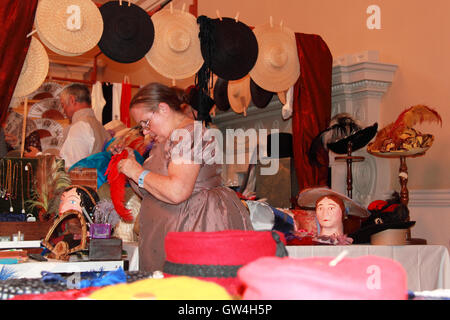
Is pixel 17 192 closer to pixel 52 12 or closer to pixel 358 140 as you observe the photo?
pixel 52 12

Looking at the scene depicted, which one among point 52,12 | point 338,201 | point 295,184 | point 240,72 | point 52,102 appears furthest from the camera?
point 52,102

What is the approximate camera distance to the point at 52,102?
7.85 m

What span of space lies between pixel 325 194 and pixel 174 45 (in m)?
1.45

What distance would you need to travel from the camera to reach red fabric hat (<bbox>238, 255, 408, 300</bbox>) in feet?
2.27

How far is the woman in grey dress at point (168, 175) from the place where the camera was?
2.16 m

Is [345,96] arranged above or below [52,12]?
below

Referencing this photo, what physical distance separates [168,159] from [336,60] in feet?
9.81

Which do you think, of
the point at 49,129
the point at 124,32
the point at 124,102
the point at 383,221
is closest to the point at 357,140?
the point at 383,221

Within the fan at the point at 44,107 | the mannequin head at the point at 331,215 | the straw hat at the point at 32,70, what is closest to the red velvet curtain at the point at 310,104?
the mannequin head at the point at 331,215

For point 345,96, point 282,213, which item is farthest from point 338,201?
point 345,96

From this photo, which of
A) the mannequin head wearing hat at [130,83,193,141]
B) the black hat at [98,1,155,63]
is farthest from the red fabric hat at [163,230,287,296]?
the black hat at [98,1,155,63]

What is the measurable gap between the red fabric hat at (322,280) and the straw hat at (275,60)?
11.3 ft

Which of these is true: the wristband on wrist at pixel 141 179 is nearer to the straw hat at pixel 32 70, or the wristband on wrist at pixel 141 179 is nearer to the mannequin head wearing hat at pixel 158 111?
the mannequin head wearing hat at pixel 158 111
